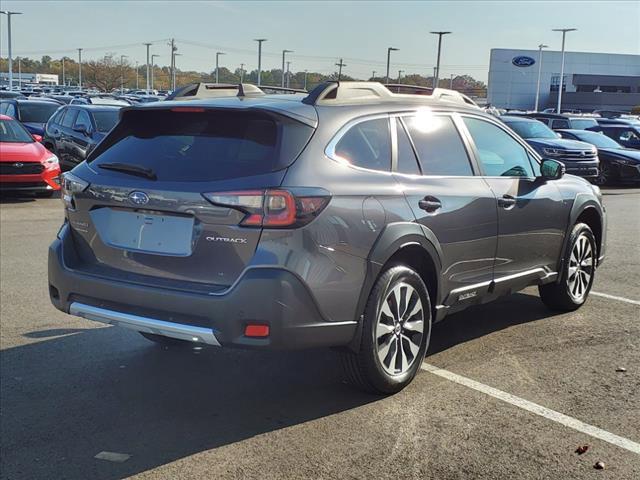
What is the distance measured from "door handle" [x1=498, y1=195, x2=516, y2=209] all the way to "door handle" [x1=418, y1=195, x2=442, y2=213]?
2.64ft

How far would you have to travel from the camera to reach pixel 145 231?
397cm

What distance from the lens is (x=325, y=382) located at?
468 centimetres

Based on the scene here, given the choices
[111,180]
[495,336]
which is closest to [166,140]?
[111,180]

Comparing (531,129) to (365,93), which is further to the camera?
(531,129)

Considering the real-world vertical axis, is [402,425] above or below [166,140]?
below

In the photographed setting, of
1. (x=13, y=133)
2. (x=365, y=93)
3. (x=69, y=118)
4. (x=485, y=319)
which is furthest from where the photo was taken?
(x=69, y=118)

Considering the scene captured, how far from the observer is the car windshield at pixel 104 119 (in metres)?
16.0

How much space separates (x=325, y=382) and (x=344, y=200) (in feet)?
4.47

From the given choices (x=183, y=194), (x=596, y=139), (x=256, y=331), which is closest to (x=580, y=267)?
(x=256, y=331)

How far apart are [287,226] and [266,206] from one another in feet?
0.49

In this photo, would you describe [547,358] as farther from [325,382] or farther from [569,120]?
[569,120]

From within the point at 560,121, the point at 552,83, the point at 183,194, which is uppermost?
the point at 552,83

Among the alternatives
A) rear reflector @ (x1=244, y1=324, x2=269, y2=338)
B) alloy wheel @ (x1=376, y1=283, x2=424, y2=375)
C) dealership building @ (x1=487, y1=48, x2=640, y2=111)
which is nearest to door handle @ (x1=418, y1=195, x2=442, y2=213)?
alloy wheel @ (x1=376, y1=283, x2=424, y2=375)

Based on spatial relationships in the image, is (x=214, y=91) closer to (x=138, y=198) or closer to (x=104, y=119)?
(x=138, y=198)
